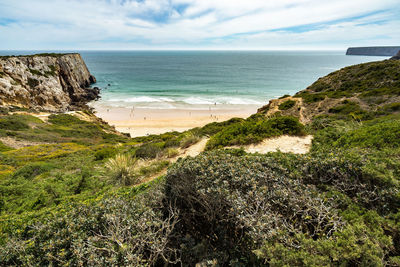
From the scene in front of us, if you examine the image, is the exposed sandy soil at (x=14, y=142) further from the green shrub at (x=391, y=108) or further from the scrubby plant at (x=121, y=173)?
the green shrub at (x=391, y=108)

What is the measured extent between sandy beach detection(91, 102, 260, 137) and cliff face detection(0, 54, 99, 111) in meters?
6.46

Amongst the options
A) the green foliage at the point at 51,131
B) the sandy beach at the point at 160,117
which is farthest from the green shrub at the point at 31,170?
the sandy beach at the point at 160,117

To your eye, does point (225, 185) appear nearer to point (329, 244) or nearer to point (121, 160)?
Answer: point (329, 244)

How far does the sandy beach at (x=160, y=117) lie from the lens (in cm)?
3170

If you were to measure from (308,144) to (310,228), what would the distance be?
7289mm

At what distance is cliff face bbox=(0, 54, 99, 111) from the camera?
2950 centimetres

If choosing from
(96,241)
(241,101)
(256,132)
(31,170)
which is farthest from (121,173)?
(241,101)

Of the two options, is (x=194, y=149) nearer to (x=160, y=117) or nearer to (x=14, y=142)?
(x=14, y=142)

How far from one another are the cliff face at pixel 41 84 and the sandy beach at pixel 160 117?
646cm

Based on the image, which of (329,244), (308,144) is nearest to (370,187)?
(329,244)

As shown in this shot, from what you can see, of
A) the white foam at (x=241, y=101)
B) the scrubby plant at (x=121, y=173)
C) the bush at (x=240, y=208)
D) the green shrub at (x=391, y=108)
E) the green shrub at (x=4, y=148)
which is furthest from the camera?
the white foam at (x=241, y=101)

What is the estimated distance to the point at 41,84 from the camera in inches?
1374

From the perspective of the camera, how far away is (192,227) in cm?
411

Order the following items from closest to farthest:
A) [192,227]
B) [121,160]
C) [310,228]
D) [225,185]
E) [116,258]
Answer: [116,258] → [310,228] → [225,185] → [192,227] → [121,160]
